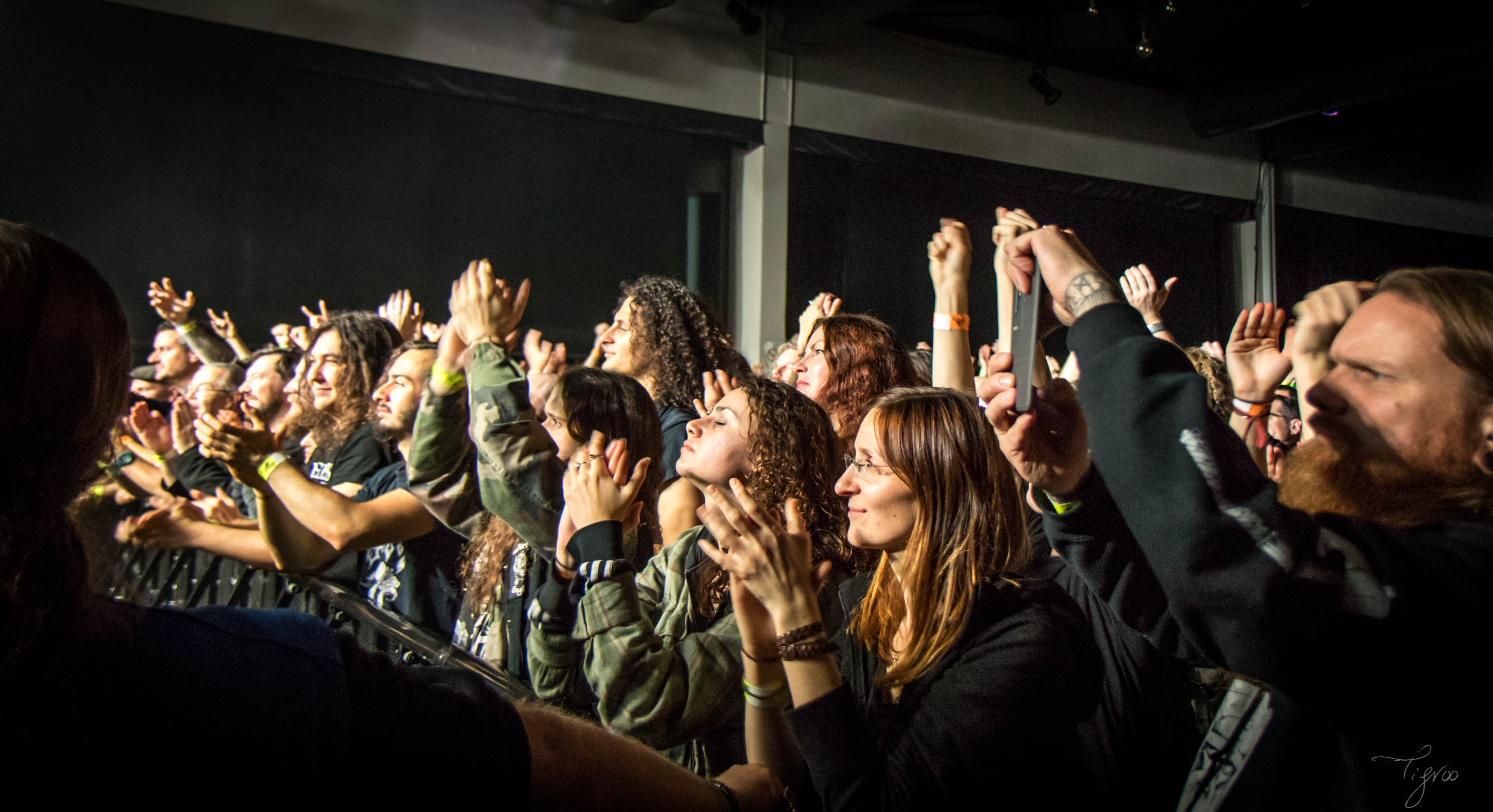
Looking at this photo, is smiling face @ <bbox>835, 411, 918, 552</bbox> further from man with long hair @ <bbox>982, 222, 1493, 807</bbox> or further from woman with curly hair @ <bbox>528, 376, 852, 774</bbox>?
man with long hair @ <bbox>982, 222, 1493, 807</bbox>

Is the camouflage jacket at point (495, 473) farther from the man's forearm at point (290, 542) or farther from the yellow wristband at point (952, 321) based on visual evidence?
the yellow wristband at point (952, 321)

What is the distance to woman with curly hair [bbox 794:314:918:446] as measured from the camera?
231cm

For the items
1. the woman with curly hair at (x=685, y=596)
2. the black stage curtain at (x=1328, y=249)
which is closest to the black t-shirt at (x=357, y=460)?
the woman with curly hair at (x=685, y=596)

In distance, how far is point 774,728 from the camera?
→ 120 centimetres

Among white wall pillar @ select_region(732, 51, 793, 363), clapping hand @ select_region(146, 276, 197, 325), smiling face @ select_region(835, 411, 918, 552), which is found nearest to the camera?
smiling face @ select_region(835, 411, 918, 552)

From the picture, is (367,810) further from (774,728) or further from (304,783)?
(774,728)

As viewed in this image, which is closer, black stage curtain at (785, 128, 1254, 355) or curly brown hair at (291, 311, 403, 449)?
curly brown hair at (291, 311, 403, 449)

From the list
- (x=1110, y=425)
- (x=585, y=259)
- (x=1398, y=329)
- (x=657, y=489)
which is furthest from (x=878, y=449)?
(x=585, y=259)

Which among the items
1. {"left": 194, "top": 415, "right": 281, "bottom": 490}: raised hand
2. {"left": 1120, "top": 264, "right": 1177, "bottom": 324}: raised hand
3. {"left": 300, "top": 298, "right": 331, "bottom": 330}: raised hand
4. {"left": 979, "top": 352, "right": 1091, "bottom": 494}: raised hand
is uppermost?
{"left": 300, "top": 298, "right": 331, "bottom": 330}: raised hand

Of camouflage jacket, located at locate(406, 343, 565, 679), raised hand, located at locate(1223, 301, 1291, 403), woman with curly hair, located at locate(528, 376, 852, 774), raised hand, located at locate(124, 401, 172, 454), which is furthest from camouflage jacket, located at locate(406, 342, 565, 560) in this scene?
raised hand, located at locate(124, 401, 172, 454)

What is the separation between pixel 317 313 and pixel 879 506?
428 centimetres

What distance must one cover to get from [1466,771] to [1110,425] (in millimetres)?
488

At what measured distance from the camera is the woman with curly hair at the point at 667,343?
9.23 ft

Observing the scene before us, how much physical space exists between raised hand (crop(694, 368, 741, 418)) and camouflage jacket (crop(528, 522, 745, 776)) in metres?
0.70
